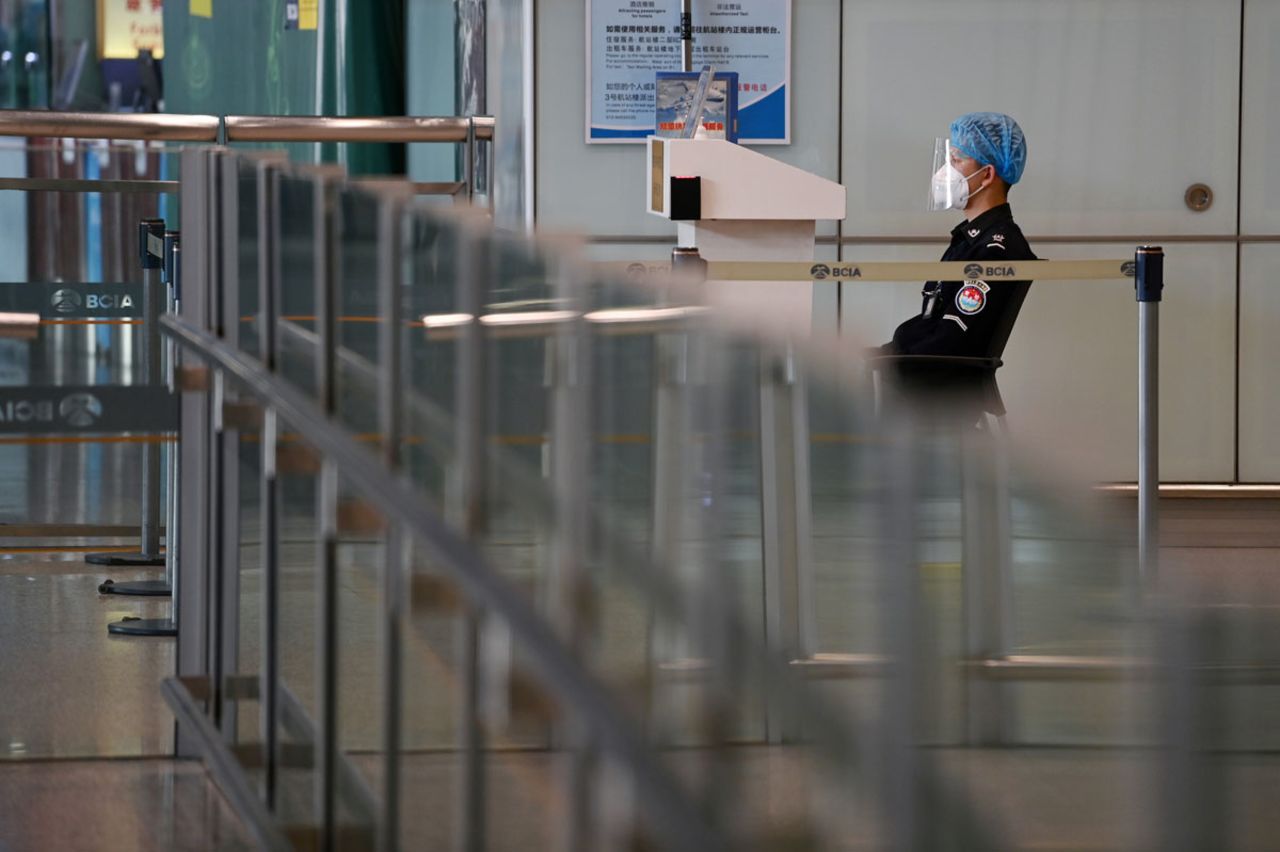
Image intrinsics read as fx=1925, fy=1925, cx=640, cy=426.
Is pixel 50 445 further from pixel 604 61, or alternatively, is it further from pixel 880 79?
pixel 880 79

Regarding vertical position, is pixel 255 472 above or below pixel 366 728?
above

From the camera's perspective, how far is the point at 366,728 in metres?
2.38

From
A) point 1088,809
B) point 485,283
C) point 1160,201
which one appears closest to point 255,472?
point 485,283

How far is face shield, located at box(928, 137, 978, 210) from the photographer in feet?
17.6

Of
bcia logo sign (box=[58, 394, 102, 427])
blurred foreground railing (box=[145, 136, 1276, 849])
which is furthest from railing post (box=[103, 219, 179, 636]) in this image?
blurred foreground railing (box=[145, 136, 1276, 849])

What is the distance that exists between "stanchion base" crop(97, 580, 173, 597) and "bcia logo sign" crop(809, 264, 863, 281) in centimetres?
184

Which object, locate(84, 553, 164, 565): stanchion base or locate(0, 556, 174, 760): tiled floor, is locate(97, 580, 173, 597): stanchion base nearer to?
locate(0, 556, 174, 760): tiled floor

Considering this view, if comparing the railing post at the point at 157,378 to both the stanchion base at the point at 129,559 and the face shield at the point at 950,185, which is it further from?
the face shield at the point at 950,185

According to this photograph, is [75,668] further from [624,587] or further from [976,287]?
[624,587]

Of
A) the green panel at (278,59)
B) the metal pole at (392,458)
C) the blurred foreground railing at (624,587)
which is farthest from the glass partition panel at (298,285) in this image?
the green panel at (278,59)

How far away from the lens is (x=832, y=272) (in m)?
4.92

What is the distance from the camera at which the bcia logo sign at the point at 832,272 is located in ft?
15.9

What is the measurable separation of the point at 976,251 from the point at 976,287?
13 centimetres

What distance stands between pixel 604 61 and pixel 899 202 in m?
1.11
